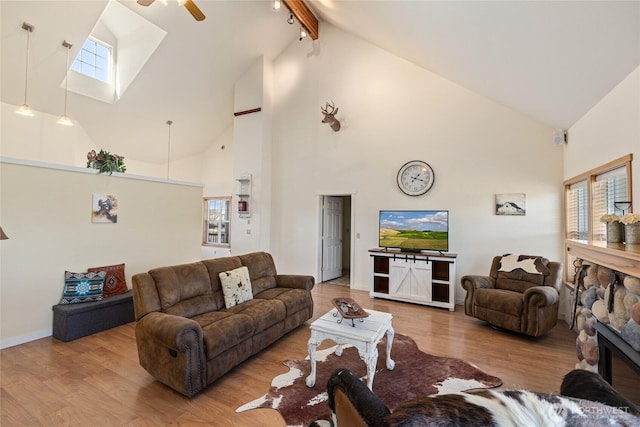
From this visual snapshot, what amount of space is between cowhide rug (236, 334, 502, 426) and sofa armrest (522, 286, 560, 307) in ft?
3.94

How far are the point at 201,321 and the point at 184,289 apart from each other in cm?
41

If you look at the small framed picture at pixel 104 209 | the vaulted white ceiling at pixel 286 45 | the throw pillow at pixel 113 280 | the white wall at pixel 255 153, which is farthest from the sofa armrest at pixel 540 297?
the small framed picture at pixel 104 209

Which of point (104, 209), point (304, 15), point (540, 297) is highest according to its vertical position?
point (304, 15)

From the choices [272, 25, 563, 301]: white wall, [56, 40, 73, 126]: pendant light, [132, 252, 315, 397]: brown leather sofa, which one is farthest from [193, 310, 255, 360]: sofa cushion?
[56, 40, 73, 126]: pendant light

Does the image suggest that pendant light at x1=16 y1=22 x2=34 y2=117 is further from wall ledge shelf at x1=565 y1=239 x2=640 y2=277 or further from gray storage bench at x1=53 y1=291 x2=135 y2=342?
wall ledge shelf at x1=565 y1=239 x2=640 y2=277

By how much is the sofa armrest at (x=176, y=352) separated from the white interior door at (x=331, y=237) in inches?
162

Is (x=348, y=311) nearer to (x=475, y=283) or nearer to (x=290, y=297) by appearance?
(x=290, y=297)

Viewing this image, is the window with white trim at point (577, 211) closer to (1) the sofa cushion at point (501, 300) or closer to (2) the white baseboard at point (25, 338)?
(1) the sofa cushion at point (501, 300)

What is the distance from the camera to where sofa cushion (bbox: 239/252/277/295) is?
12.0ft

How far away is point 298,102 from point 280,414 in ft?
19.3

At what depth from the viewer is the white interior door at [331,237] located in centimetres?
620

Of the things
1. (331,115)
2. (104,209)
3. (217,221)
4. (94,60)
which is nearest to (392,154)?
(331,115)

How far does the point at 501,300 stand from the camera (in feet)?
11.2

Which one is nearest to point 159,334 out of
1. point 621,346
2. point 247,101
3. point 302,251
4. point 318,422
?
Answer: point 318,422
